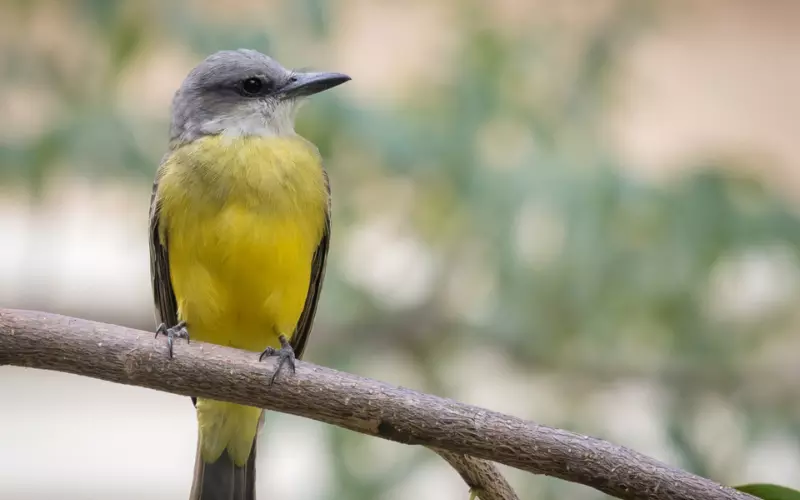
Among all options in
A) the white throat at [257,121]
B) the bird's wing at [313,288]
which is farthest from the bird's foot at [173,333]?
the white throat at [257,121]

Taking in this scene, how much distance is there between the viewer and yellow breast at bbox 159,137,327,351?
1.98 meters

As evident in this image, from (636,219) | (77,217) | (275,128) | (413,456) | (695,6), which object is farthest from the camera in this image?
(695,6)

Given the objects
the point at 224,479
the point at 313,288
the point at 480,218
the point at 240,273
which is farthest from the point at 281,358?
the point at 480,218

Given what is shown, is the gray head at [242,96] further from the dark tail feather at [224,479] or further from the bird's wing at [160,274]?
the dark tail feather at [224,479]

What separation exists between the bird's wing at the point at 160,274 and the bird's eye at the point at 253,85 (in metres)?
0.26

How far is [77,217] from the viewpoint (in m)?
3.60

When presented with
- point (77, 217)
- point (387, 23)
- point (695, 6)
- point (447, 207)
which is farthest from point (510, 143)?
point (77, 217)

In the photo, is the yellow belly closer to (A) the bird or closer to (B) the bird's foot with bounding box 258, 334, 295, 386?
(A) the bird

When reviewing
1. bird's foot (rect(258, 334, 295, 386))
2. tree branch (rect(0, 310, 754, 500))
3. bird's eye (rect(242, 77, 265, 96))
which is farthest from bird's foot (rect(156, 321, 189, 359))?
bird's eye (rect(242, 77, 265, 96))

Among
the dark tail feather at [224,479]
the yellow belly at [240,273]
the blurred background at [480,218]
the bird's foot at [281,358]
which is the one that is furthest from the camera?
the blurred background at [480,218]

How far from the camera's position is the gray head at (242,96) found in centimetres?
214

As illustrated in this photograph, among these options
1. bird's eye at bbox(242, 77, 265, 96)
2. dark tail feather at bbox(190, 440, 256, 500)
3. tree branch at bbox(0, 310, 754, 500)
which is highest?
bird's eye at bbox(242, 77, 265, 96)

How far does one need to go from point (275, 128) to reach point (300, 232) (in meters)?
0.25

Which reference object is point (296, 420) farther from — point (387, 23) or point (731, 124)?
point (731, 124)
